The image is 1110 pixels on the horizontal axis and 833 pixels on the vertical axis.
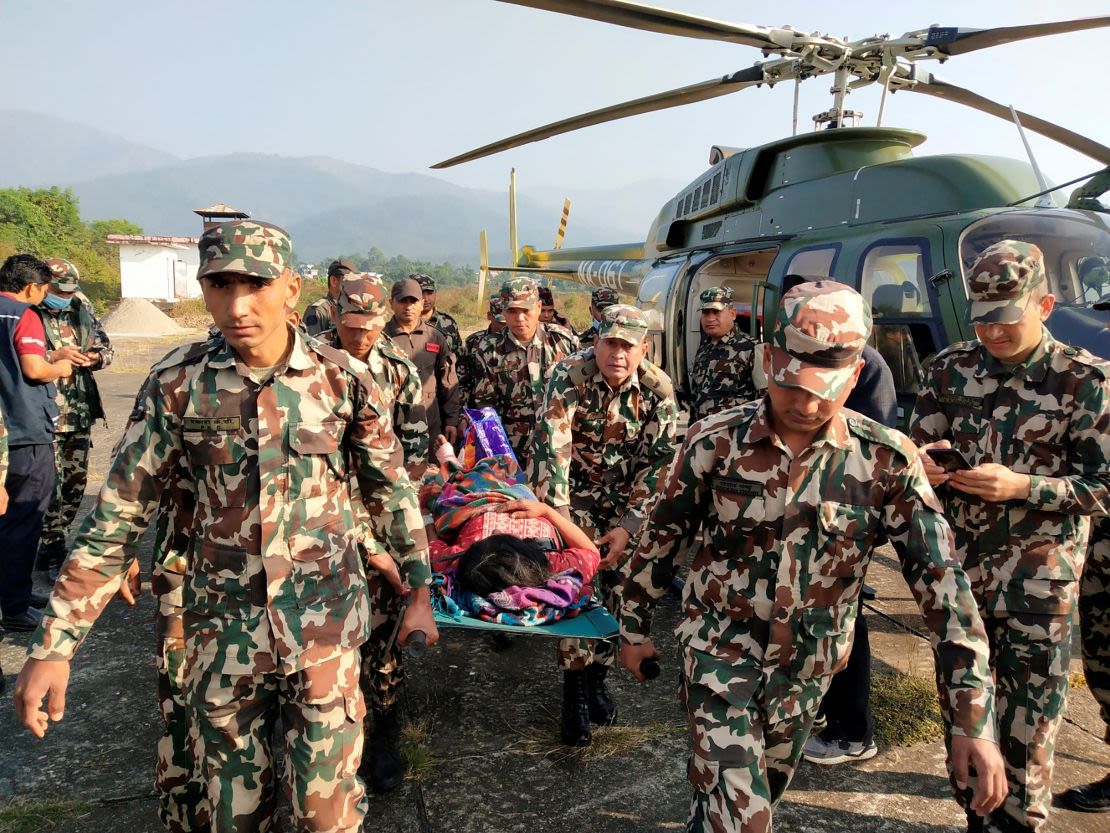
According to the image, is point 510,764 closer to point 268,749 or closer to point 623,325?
point 268,749

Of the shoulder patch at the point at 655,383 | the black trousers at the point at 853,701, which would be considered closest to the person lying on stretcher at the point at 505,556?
the shoulder patch at the point at 655,383

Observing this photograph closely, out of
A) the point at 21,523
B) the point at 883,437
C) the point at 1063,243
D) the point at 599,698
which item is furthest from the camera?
the point at 1063,243

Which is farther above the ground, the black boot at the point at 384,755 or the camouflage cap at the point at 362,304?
the camouflage cap at the point at 362,304

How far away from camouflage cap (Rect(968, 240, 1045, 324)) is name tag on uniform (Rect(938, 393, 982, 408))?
0.95ft

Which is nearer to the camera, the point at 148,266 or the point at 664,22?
the point at 664,22

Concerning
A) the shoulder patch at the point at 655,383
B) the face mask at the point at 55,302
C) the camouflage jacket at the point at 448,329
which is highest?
the face mask at the point at 55,302

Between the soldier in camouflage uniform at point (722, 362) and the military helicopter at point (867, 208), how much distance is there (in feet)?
1.25

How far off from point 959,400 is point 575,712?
190 centimetres

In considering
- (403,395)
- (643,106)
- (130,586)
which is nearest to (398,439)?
(403,395)

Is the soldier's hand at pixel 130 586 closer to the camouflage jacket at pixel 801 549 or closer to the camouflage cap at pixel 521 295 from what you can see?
the camouflage jacket at pixel 801 549

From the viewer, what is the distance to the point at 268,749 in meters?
1.97

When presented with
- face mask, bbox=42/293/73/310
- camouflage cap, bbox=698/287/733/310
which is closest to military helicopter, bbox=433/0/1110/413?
camouflage cap, bbox=698/287/733/310

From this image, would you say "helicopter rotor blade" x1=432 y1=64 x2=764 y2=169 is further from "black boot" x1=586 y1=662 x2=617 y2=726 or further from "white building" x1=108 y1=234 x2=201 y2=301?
"white building" x1=108 y1=234 x2=201 y2=301

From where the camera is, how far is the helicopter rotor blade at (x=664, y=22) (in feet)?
16.3
